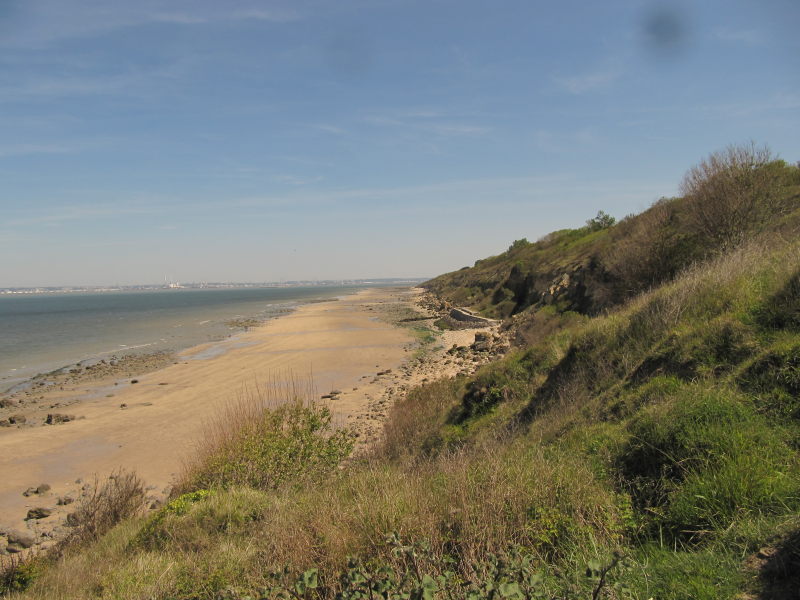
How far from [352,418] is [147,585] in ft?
43.1

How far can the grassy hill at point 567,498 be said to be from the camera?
10.8ft

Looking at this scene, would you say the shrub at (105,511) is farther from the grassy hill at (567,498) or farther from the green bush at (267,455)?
the green bush at (267,455)

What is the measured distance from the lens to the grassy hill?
3301 millimetres

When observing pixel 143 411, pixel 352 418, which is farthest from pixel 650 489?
pixel 143 411

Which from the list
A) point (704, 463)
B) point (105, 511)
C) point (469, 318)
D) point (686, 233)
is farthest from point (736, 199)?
point (469, 318)

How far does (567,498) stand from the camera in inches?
180

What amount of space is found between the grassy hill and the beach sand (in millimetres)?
6084

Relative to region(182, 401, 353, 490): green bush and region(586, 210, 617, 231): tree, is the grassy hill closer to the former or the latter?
region(182, 401, 353, 490): green bush

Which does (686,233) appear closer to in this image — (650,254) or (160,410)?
(650,254)

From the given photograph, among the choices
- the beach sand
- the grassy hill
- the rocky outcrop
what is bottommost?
the beach sand

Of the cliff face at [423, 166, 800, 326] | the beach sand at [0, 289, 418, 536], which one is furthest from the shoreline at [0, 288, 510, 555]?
the cliff face at [423, 166, 800, 326]

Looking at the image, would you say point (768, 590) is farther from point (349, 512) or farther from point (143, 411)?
point (143, 411)

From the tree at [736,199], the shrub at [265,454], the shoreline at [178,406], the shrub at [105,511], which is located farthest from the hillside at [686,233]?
the shrub at [105,511]

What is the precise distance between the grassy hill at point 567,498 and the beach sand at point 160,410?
20.0ft
